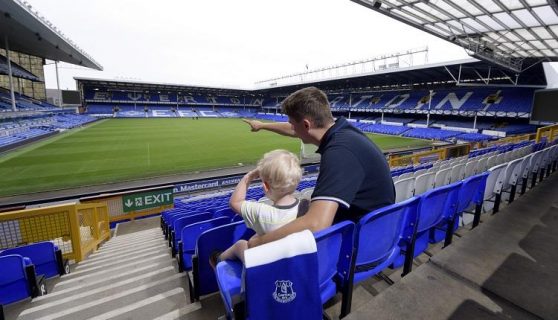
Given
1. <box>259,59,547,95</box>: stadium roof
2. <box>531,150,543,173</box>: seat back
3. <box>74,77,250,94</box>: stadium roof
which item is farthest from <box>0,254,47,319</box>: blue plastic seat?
<box>74,77,250,94</box>: stadium roof

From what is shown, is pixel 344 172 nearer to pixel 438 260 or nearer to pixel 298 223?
pixel 298 223

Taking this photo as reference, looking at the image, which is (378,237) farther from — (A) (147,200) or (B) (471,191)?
(A) (147,200)

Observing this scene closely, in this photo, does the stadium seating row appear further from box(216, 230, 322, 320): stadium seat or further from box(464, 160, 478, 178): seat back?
box(464, 160, 478, 178): seat back

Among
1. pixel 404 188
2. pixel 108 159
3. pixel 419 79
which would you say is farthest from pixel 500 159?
pixel 419 79

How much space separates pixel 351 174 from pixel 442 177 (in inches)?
167

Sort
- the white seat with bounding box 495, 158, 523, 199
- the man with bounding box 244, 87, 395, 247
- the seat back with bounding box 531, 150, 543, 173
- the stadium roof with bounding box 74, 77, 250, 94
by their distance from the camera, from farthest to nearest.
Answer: the stadium roof with bounding box 74, 77, 250, 94 → the seat back with bounding box 531, 150, 543, 173 → the white seat with bounding box 495, 158, 523, 199 → the man with bounding box 244, 87, 395, 247

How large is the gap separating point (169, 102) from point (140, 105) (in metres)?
6.69

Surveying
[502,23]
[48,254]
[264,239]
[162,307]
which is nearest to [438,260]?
[264,239]

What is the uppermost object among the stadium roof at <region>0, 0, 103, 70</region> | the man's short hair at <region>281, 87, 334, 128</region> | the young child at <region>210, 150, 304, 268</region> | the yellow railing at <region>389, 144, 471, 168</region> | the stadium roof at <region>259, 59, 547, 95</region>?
the stadium roof at <region>0, 0, 103, 70</region>

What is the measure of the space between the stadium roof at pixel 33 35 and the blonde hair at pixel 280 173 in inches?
1099

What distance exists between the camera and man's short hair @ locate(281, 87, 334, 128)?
5.31ft

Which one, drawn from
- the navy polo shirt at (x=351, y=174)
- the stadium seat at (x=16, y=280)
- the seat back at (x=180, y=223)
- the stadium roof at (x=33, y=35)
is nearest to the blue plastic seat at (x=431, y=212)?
the navy polo shirt at (x=351, y=174)

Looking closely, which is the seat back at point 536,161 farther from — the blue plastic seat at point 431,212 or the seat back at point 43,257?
the seat back at point 43,257

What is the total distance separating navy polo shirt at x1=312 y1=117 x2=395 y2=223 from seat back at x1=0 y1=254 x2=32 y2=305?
340cm
